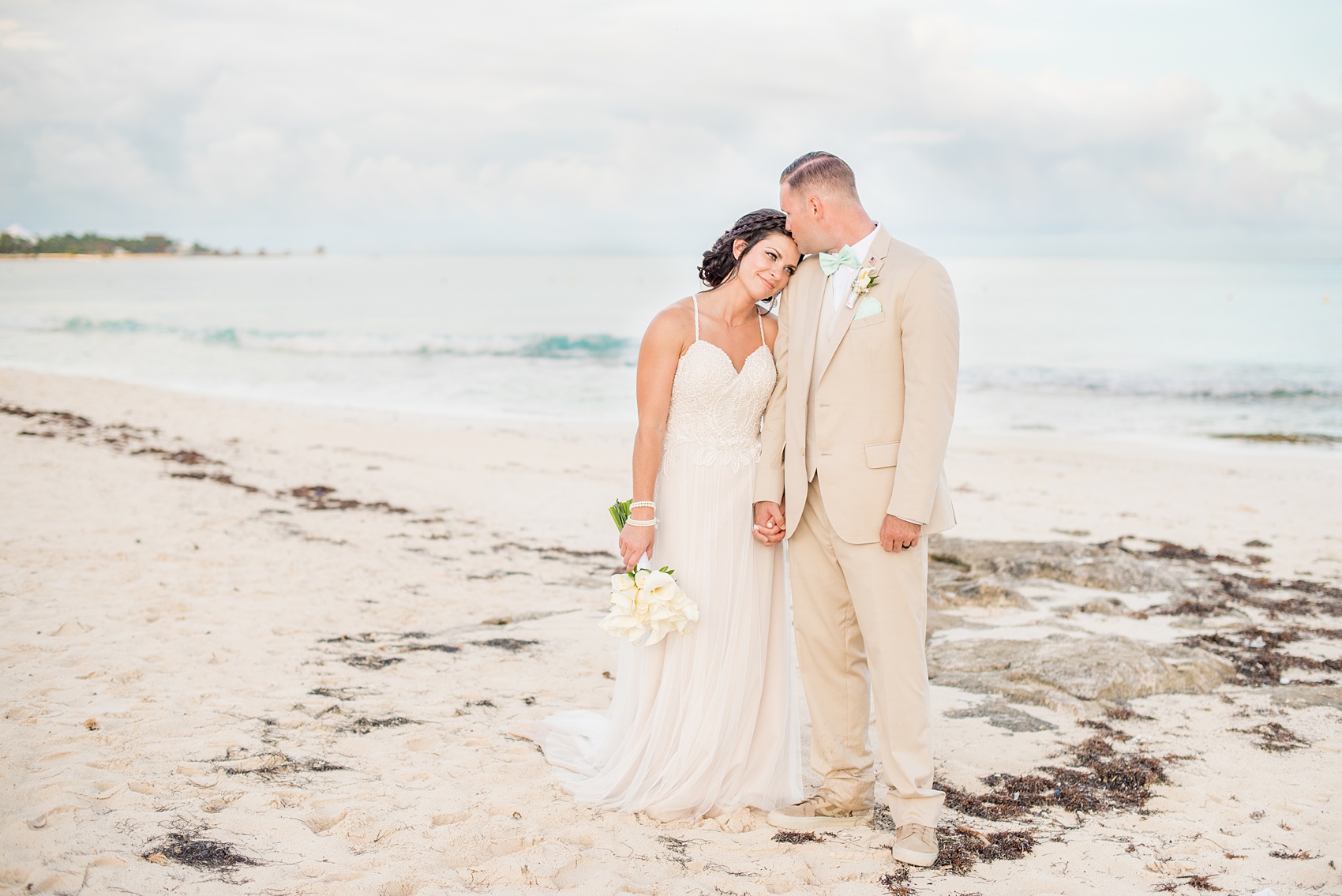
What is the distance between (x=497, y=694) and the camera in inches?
185

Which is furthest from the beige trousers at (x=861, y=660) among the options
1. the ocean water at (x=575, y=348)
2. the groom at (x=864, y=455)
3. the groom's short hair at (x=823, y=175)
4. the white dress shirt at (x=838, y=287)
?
the ocean water at (x=575, y=348)

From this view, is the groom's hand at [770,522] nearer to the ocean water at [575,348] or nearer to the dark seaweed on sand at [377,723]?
the dark seaweed on sand at [377,723]

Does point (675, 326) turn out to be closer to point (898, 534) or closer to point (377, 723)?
point (898, 534)

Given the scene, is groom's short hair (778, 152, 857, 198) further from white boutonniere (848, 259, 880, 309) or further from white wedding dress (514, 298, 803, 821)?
white wedding dress (514, 298, 803, 821)

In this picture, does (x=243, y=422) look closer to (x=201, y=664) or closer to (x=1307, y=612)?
(x=201, y=664)

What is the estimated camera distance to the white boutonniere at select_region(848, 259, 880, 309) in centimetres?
313

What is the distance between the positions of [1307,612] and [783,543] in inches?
183

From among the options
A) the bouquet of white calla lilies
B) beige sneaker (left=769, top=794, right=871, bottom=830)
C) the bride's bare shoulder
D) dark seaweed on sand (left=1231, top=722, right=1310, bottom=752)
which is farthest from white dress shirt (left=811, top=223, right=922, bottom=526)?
dark seaweed on sand (left=1231, top=722, right=1310, bottom=752)

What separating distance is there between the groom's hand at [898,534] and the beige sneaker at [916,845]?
992 mm

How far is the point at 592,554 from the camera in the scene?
25.6ft

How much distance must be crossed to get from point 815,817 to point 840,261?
2.10 metres

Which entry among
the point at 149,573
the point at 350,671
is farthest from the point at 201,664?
the point at 149,573

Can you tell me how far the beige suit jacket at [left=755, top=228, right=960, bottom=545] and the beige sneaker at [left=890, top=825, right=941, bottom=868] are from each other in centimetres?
103

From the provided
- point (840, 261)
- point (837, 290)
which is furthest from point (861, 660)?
point (840, 261)
